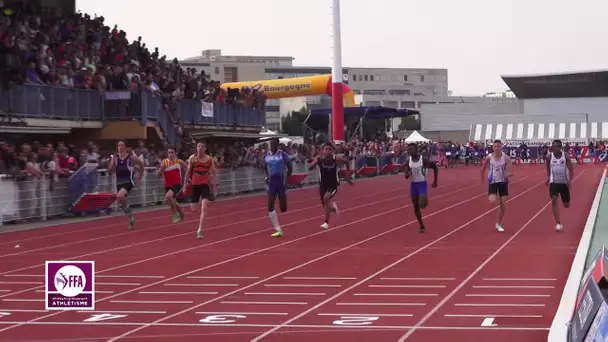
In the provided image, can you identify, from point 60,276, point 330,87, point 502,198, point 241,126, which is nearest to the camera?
point 60,276

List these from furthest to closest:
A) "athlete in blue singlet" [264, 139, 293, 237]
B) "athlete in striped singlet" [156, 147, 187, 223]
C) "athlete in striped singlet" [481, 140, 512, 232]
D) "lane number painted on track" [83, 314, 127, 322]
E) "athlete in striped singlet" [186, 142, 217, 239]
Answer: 1. "athlete in striped singlet" [156, 147, 187, 223]
2. "athlete in striped singlet" [481, 140, 512, 232]
3. "athlete in striped singlet" [186, 142, 217, 239]
4. "athlete in blue singlet" [264, 139, 293, 237]
5. "lane number painted on track" [83, 314, 127, 322]

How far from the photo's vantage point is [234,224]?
2206 cm

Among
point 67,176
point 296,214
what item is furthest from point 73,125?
point 296,214

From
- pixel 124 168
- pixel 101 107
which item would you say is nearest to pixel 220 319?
pixel 124 168

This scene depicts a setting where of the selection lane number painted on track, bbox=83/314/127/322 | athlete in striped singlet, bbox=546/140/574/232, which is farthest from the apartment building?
lane number painted on track, bbox=83/314/127/322

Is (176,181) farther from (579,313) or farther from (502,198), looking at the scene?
(579,313)

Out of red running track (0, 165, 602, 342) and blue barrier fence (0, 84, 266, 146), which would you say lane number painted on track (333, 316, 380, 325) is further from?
blue barrier fence (0, 84, 266, 146)

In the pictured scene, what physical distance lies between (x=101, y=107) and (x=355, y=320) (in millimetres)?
21239

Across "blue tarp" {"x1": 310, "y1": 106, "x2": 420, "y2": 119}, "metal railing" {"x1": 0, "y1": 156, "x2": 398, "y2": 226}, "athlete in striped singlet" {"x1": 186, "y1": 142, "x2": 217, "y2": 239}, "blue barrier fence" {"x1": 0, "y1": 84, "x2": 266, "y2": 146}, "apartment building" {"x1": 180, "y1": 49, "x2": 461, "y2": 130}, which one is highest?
"apartment building" {"x1": 180, "y1": 49, "x2": 461, "y2": 130}

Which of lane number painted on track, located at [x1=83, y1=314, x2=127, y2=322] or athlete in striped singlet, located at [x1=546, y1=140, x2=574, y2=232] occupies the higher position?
athlete in striped singlet, located at [x1=546, y1=140, x2=574, y2=232]

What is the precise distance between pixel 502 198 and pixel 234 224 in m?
5.88

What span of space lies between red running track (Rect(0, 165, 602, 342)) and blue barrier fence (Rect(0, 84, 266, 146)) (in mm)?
4390

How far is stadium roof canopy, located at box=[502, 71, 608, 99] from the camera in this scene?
91.6 meters

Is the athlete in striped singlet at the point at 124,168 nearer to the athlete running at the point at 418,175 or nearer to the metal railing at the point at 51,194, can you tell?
the metal railing at the point at 51,194
